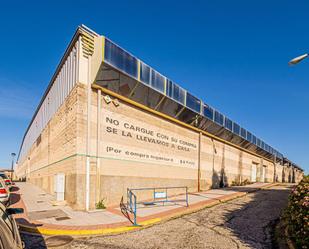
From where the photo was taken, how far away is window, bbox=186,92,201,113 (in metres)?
17.7

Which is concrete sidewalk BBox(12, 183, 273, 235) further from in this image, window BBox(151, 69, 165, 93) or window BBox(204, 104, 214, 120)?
window BBox(204, 104, 214, 120)

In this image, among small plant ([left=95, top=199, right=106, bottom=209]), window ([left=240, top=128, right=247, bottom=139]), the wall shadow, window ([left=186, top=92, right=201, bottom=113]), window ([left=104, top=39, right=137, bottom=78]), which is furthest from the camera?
window ([left=240, top=128, right=247, bottom=139])

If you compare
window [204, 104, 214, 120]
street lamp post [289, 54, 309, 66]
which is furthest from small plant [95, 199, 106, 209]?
window [204, 104, 214, 120]

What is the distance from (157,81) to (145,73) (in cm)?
126

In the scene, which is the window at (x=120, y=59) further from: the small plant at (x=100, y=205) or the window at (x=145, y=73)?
the small plant at (x=100, y=205)

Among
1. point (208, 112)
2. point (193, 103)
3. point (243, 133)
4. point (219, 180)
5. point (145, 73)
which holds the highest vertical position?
point (145, 73)

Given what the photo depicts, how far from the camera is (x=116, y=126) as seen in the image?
473 inches

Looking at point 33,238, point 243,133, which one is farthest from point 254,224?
point 243,133

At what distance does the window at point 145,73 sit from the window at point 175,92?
220cm

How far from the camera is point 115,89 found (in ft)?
39.4

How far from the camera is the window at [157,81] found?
14.1 metres

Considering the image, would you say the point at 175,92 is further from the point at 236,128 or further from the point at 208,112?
the point at 236,128

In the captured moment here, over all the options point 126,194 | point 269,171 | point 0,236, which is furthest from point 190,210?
point 269,171

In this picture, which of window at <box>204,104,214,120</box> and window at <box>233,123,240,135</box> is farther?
window at <box>233,123,240,135</box>
